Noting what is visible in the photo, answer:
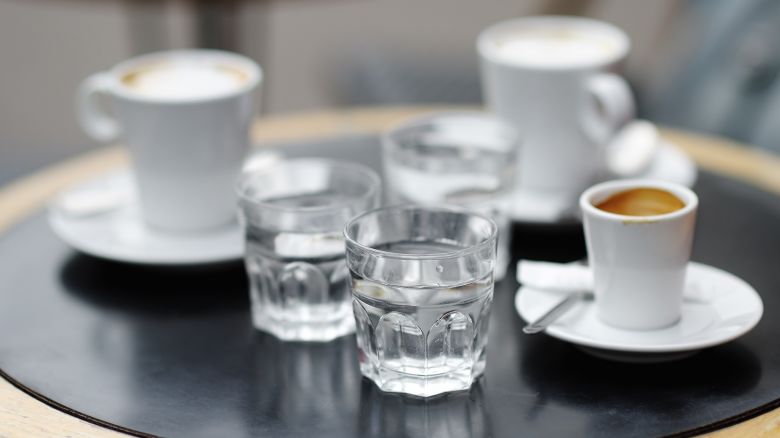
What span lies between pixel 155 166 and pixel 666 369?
429 millimetres

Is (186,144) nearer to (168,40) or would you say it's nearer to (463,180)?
(463,180)

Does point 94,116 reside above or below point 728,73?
above

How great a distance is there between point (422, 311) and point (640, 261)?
14 cm

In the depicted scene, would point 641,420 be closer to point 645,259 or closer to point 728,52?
point 645,259

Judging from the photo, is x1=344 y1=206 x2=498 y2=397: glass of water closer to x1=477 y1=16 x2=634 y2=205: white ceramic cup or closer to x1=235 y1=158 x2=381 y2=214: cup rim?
x1=235 y1=158 x2=381 y2=214: cup rim

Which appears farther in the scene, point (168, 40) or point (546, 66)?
point (168, 40)

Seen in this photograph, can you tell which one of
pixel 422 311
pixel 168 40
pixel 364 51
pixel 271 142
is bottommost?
pixel 168 40

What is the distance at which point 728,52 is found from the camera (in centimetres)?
153

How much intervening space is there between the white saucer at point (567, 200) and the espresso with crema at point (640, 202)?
14 centimetres

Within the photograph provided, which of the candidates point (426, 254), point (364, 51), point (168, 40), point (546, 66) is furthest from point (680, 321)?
point (168, 40)

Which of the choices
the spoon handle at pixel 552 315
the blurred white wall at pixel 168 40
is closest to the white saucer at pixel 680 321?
the spoon handle at pixel 552 315

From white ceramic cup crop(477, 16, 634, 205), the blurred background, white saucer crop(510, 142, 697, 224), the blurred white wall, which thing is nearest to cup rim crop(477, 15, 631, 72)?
white ceramic cup crop(477, 16, 634, 205)

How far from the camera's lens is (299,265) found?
27.5 inches

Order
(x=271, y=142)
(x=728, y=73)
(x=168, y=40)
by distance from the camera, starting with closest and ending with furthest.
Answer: (x=271, y=142)
(x=728, y=73)
(x=168, y=40)
